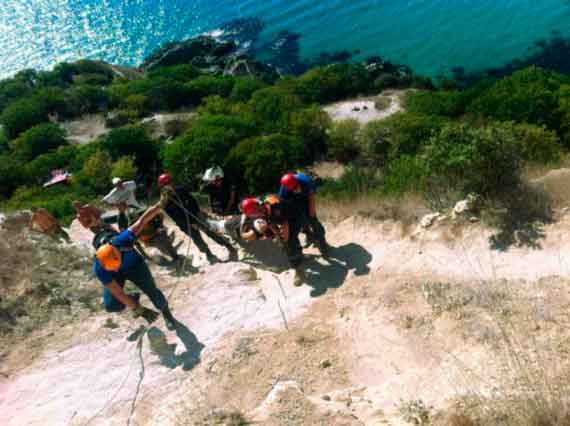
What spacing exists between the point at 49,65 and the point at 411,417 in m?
72.5

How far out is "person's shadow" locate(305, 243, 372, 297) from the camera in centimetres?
847

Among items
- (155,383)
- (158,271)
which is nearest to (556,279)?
(155,383)

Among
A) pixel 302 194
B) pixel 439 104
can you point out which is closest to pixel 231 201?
pixel 302 194

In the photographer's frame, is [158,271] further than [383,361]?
Yes

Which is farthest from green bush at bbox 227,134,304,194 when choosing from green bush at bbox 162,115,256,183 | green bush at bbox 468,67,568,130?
green bush at bbox 468,67,568,130

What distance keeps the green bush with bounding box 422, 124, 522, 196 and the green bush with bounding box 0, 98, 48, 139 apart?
→ 146 feet

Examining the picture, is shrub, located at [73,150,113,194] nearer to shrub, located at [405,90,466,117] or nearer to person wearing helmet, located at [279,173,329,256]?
person wearing helmet, located at [279,173,329,256]

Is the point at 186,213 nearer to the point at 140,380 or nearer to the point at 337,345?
the point at 140,380

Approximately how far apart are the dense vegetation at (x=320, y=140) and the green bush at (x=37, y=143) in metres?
0.08

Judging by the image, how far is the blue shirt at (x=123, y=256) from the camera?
6.91 m

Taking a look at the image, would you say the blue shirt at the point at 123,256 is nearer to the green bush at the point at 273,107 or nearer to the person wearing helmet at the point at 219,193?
the person wearing helmet at the point at 219,193

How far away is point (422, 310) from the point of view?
6.72 m

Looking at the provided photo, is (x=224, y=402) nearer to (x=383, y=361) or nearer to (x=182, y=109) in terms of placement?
(x=383, y=361)

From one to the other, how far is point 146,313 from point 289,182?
3480 millimetres
